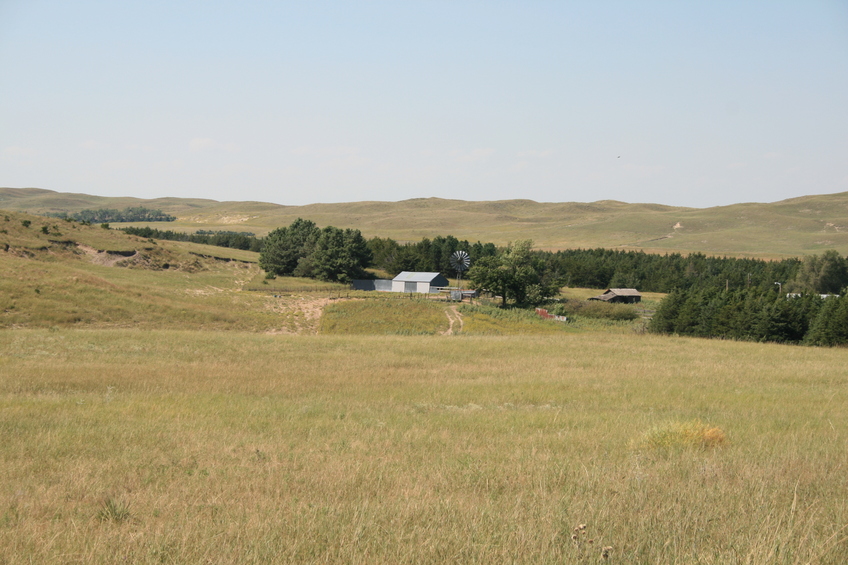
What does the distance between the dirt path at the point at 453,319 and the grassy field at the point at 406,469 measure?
3788 centimetres

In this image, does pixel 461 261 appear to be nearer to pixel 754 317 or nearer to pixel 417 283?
pixel 417 283

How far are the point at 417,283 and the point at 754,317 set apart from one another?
5355 centimetres

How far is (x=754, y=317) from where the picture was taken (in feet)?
175

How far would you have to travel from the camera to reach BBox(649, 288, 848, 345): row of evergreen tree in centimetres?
4909

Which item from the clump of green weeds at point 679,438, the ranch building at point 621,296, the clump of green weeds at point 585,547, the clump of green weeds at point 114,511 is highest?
the clump of green weeds at point 585,547

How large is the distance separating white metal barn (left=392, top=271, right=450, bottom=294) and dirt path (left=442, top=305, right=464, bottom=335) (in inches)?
949

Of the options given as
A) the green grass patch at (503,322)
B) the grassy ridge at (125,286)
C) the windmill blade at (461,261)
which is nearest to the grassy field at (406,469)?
the grassy ridge at (125,286)

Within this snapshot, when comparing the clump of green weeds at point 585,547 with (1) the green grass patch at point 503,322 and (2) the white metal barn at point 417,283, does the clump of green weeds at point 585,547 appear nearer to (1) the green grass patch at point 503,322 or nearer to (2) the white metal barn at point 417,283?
(1) the green grass patch at point 503,322

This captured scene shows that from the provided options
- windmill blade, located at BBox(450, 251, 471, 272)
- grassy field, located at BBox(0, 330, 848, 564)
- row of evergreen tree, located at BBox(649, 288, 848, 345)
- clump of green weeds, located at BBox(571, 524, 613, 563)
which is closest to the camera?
clump of green weeds, located at BBox(571, 524, 613, 563)

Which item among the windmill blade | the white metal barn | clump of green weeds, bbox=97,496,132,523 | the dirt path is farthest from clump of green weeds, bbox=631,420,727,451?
the windmill blade

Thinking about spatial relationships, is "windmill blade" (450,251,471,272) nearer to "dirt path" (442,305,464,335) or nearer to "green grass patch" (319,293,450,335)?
"green grass patch" (319,293,450,335)

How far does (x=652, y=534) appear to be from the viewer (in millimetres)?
5750

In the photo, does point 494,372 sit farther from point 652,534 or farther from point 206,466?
point 652,534

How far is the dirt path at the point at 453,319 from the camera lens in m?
59.9
